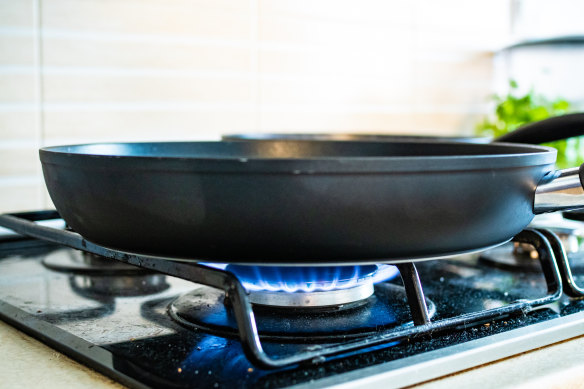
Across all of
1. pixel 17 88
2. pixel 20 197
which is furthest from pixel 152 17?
pixel 20 197

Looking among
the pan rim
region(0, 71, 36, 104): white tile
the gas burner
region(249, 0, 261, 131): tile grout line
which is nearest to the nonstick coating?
the pan rim

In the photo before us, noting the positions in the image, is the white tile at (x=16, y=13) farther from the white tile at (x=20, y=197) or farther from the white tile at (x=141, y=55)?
the white tile at (x=20, y=197)

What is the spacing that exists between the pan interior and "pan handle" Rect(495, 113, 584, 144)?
14 cm

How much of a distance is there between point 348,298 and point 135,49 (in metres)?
0.94

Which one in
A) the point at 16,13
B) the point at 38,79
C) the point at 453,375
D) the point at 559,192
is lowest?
the point at 453,375

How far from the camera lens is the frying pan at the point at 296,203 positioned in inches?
18.4

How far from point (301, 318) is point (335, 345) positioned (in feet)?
0.31

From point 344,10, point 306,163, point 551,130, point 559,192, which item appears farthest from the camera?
point 344,10

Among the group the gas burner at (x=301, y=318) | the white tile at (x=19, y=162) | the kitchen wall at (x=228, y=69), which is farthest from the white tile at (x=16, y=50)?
the gas burner at (x=301, y=318)

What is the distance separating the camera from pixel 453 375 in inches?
21.2

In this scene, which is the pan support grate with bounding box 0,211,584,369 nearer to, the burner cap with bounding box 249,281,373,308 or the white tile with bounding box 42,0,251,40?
the burner cap with bounding box 249,281,373,308

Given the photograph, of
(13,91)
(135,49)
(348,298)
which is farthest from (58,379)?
(135,49)

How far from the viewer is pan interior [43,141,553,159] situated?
0.71 metres

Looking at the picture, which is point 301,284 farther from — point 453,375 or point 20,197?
point 20,197
